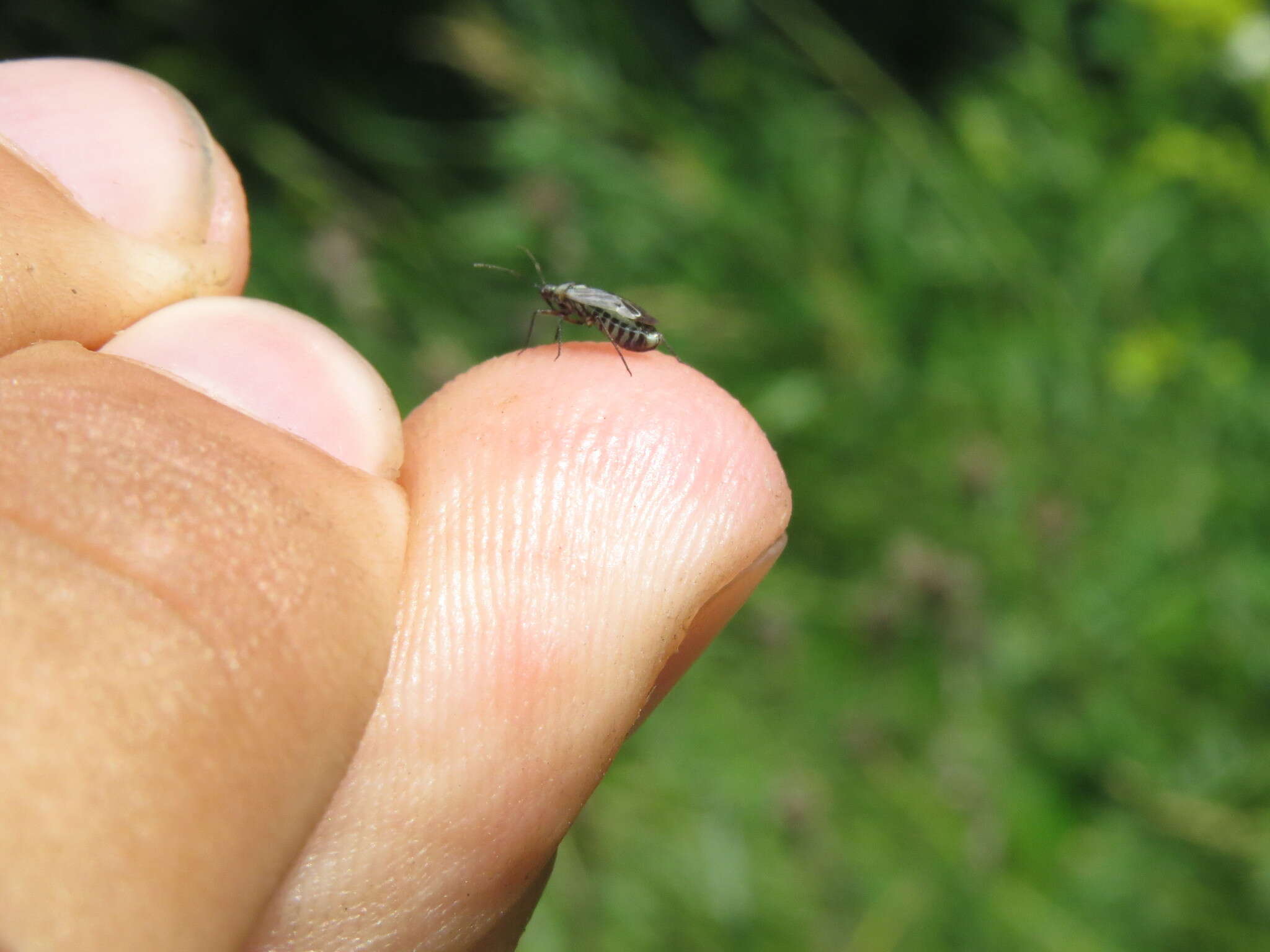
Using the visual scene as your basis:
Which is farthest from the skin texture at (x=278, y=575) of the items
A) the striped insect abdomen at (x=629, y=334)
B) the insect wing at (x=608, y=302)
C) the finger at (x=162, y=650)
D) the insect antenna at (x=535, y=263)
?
the insect antenna at (x=535, y=263)

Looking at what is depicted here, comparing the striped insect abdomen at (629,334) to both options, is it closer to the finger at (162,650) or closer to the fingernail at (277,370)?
the fingernail at (277,370)

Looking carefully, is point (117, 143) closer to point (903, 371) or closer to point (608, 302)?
point (608, 302)

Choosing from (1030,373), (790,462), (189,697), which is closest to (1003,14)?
(1030,373)

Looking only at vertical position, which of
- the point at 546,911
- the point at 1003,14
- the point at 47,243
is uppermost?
the point at 1003,14

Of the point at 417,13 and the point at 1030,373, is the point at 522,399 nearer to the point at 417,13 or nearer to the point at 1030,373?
the point at 1030,373

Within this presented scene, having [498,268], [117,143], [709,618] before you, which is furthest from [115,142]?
[709,618]

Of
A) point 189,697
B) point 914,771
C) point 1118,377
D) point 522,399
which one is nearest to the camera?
point 189,697

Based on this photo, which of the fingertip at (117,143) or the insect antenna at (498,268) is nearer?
the fingertip at (117,143)
